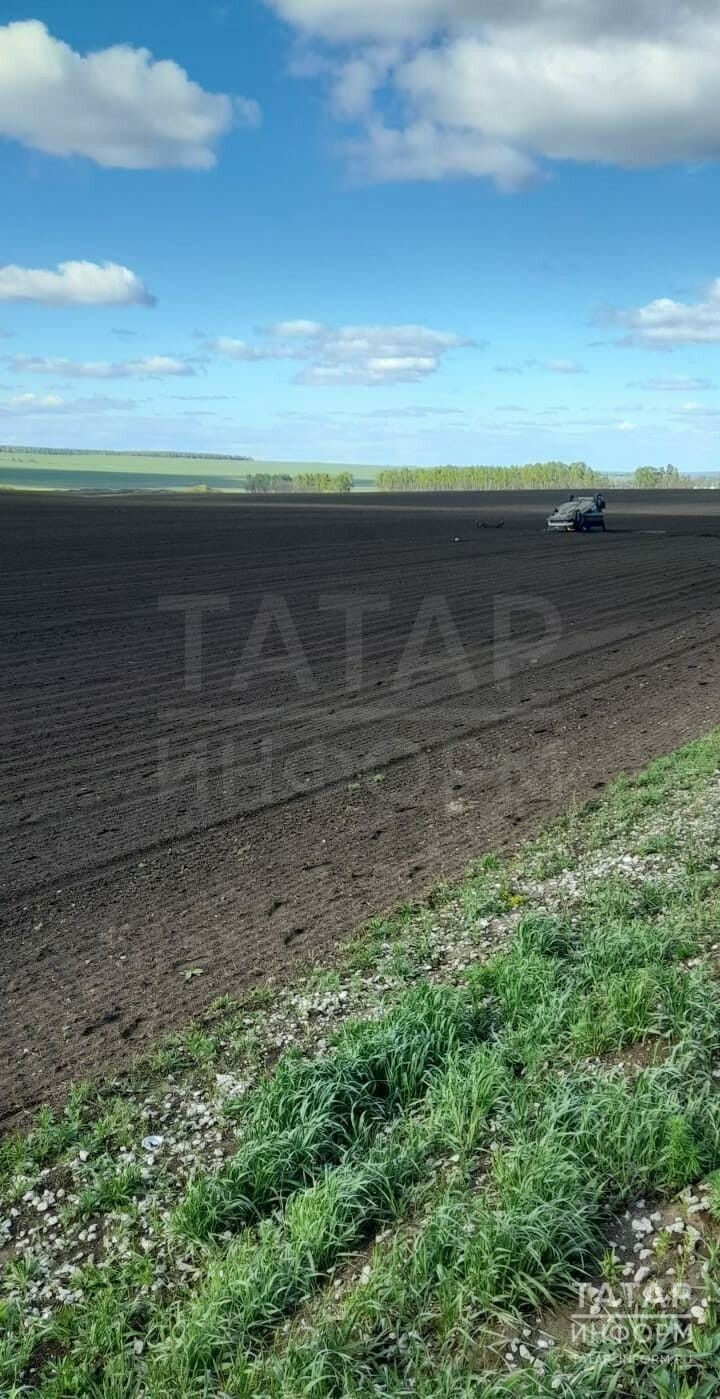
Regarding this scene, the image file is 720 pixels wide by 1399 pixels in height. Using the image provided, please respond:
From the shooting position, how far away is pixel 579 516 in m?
52.5

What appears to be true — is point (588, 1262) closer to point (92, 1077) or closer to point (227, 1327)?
point (227, 1327)

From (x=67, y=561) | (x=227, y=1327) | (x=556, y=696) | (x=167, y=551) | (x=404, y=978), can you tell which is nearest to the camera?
(x=227, y=1327)

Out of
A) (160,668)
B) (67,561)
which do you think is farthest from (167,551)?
(160,668)

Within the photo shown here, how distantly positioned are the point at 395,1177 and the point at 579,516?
50.4 metres

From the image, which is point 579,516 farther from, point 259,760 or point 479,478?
point 479,478

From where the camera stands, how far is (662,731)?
42.9ft

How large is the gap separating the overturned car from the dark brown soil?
24667 mm

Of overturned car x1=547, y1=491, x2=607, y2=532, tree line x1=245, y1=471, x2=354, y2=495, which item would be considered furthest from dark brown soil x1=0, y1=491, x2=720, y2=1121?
tree line x1=245, y1=471, x2=354, y2=495

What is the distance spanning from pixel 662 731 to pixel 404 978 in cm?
749

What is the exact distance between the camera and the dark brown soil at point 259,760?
7.17 m

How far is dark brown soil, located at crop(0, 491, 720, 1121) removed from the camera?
23.5 ft

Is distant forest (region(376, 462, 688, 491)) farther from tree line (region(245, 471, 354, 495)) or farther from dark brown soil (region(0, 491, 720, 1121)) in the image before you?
dark brown soil (region(0, 491, 720, 1121))

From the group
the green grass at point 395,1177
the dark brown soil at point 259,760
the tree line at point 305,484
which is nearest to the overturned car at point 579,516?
the dark brown soil at point 259,760

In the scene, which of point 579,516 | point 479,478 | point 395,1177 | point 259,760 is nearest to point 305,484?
point 479,478
